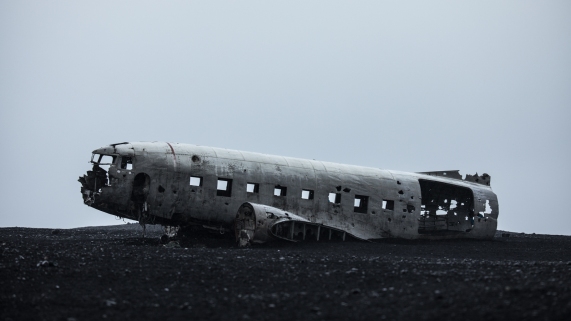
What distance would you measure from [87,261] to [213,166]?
8173 millimetres

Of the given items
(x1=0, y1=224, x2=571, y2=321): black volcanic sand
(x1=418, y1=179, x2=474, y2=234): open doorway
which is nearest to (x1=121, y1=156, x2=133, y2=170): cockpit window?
(x1=0, y1=224, x2=571, y2=321): black volcanic sand

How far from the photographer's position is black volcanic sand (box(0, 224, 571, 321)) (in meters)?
10.0

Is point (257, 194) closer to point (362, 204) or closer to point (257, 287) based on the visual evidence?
point (362, 204)

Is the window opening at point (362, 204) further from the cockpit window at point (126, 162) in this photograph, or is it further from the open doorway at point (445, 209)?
the cockpit window at point (126, 162)

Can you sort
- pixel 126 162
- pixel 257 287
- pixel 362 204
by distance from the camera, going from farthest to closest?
1. pixel 362 204
2. pixel 126 162
3. pixel 257 287

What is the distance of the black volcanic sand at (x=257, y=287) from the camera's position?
32.9 ft

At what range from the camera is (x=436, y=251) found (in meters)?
23.5

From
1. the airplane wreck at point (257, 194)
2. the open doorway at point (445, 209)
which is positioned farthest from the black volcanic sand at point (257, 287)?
the open doorway at point (445, 209)

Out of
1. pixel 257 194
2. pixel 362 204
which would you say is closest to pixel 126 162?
pixel 257 194

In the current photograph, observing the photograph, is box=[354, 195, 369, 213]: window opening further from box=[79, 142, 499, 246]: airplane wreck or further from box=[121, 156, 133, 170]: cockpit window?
box=[121, 156, 133, 170]: cockpit window

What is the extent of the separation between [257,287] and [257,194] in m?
11.4

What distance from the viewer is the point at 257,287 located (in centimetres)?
1274

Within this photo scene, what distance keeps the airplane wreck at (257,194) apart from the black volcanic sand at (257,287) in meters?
3.21

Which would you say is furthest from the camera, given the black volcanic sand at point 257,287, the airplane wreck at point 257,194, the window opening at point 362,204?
the window opening at point 362,204
